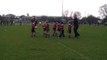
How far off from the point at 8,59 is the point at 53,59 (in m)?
1.97

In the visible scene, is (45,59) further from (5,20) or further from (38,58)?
(5,20)

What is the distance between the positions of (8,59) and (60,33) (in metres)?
17.6

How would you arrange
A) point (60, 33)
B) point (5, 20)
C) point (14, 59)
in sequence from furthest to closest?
point (5, 20) < point (60, 33) < point (14, 59)

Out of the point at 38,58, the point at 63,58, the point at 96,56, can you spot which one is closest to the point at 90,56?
the point at 96,56

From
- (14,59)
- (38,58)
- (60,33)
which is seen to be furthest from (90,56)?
(60,33)

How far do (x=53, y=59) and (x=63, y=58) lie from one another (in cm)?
60

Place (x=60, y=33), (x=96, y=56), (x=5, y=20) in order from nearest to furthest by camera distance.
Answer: (x=96, y=56) → (x=60, y=33) → (x=5, y=20)

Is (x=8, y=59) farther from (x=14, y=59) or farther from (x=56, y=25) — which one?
(x=56, y=25)

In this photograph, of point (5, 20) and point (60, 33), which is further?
point (5, 20)

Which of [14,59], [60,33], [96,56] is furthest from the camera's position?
[60,33]

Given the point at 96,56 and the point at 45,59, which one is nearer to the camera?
the point at 45,59

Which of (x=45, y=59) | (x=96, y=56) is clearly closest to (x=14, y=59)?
(x=45, y=59)

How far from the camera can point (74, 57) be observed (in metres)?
17.1

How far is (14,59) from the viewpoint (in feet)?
52.9
